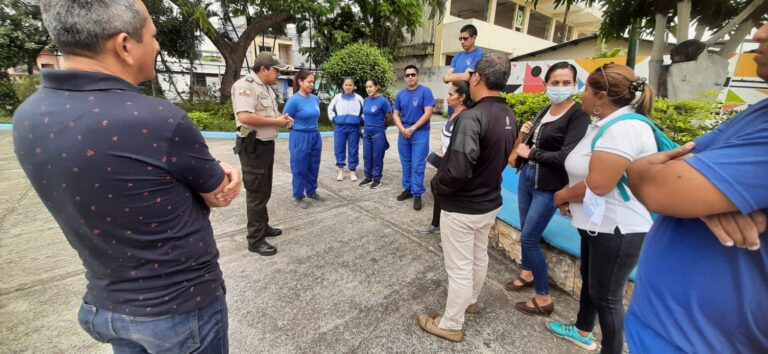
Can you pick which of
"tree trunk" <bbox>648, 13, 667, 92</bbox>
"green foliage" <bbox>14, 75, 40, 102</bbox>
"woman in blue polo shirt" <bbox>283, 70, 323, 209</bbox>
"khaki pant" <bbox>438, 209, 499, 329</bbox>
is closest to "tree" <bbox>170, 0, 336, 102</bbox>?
"green foliage" <bbox>14, 75, 40, 102</bbox>

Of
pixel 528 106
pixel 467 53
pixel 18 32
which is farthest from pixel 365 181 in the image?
pixel 18 32

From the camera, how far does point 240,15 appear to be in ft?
37.7

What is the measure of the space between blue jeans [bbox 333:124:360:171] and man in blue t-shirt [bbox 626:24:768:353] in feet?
14.6

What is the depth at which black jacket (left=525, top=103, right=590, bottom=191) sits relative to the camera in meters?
2.06

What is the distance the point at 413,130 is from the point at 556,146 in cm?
235

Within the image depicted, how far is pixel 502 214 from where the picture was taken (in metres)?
3.19

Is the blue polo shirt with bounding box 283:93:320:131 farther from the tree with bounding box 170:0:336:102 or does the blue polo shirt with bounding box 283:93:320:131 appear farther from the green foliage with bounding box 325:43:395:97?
the tree with bounding box 170:0:336:102

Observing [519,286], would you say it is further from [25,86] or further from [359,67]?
[25,86]

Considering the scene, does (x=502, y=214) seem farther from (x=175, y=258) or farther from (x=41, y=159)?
(x=41, y=159)

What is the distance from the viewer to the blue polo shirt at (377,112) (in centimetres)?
493

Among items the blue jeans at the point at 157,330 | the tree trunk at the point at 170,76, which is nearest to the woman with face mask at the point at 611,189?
the blue jeans at the point at 157,330

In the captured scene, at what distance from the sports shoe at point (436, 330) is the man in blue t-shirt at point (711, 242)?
4.05 ft

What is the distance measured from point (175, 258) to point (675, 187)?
1.39 m

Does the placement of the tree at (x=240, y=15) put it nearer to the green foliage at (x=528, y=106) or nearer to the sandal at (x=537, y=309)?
the green foliage at (x=528, y=106)
